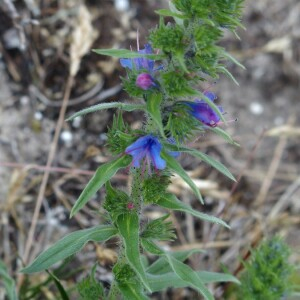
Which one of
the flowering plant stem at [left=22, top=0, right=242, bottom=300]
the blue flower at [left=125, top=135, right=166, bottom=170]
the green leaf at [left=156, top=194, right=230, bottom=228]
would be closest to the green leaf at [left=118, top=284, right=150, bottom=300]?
the flowering plant stem at [left=22, top=0, right=242, bottom=300]

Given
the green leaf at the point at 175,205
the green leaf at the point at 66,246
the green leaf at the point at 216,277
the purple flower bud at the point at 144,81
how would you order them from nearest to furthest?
1. the purple flower bud at the point at 144,81
2. the green leaf at the point at 175,205
3. the green leaf at the point at 66,246
4. the green leaf at the point at 216,277

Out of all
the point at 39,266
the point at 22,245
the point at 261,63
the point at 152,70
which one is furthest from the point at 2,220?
the point at 261,63

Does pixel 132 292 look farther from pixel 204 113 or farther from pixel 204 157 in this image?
pixel 204 113

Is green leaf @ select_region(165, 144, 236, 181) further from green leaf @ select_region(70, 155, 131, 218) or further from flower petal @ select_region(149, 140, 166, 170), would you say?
green leaf @ select_region(70, 155, 131, 218)

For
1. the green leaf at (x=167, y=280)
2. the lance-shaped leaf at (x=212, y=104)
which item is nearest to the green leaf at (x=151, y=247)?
the green leaf at (x=167, y=280)

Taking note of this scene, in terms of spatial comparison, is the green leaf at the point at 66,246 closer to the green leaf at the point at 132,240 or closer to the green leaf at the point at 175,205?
the green leaf at the point at 132,240

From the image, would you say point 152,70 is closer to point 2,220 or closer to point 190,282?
point 190,282
